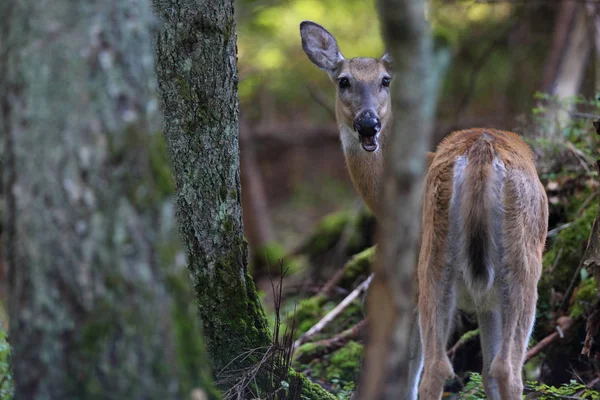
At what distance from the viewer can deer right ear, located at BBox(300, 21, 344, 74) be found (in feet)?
24.1

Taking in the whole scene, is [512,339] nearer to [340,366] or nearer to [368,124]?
[368,124]

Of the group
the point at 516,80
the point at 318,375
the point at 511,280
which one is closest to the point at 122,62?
the point at 511,280

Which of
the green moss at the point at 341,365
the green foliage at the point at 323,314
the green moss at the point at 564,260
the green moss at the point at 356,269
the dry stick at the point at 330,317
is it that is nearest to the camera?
the green moss at the point at 341,365

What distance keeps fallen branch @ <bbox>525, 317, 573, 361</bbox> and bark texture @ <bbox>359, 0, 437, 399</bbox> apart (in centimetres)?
372

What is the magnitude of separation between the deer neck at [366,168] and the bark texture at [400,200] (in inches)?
131

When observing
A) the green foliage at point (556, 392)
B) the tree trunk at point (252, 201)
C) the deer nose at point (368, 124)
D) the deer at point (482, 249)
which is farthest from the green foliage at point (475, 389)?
the tree trunk at point (252, 201)

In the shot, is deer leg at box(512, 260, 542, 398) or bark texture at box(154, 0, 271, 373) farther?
bark texture at box(154, 0, 271, 373)

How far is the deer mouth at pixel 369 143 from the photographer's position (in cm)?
627

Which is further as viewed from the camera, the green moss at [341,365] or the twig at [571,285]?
the green moss at [341,365]

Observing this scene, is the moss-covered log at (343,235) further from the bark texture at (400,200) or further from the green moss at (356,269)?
the bark texture at (400,200)

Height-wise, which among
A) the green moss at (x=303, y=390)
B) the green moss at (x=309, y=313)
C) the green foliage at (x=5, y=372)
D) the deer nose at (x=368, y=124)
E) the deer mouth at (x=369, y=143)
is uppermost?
the deer nose at (x=368, y=124)

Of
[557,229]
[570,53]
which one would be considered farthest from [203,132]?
[570,53]

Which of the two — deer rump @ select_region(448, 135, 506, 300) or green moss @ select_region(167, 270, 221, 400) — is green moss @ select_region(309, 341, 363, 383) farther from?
green moss @ select_region(167, 270, 221, 400)

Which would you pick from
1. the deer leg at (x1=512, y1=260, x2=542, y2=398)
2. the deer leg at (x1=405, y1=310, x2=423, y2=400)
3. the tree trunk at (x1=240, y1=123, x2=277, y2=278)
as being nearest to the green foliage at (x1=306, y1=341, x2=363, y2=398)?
the deer leg at (x1=405, y1=310, x2=423, y2=400)
